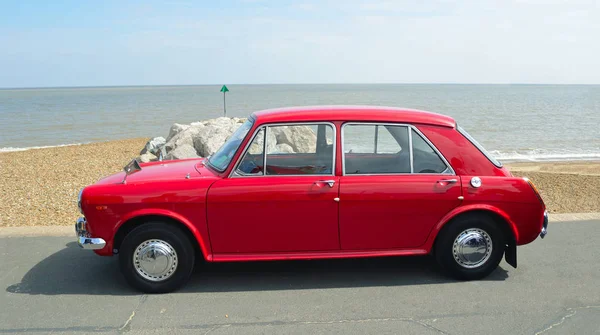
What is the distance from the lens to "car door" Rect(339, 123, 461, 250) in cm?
481

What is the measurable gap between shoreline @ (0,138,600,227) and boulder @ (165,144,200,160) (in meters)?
1.59

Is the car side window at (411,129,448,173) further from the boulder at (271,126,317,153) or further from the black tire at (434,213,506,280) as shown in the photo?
the boulder at (271,126,317,153)

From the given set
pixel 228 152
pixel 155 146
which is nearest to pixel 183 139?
pixel 155 146

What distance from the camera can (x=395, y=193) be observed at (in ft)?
15.8

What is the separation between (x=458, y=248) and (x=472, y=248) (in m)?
0.13

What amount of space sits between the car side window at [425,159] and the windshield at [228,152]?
5.10 feet

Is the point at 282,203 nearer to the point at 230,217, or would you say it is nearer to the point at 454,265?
the point at 230,217

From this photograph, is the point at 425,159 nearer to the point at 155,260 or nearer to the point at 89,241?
the point at 155,260

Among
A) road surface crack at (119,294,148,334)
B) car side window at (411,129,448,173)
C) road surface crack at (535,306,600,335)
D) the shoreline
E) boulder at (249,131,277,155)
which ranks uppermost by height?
boulder at (249,131,277,155)

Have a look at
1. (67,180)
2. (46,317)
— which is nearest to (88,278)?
(46,317)

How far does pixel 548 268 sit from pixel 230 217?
3.21m

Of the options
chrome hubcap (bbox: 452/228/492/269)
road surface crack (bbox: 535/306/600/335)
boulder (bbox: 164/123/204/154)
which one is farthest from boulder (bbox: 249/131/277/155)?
boulder (bbox: 164/123/204/154)

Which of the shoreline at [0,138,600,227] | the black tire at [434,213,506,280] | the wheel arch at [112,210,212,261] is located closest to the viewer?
the wheel arch at [112,210,212,261]

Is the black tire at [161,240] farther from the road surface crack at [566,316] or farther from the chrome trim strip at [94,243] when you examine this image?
the road surface crack at [566,316]
